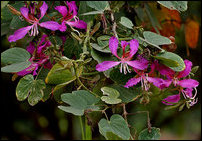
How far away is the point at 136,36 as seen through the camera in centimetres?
55

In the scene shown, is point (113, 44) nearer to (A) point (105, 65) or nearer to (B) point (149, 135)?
(A) point (105, 65)

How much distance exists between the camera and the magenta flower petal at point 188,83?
549 millimetres

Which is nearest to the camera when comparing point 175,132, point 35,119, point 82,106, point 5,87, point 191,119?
point 82,106

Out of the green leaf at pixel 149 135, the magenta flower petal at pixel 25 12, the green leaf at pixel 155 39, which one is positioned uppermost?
the magenta flower petal at pixel 25 12

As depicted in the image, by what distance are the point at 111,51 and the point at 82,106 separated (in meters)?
0.10

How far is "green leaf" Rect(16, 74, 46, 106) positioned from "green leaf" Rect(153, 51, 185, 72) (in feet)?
0.66

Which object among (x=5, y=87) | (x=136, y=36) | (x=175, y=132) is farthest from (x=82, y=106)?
(x=175, y=132)

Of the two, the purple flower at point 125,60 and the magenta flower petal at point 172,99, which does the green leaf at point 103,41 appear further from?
the magenta flower petal at point 172,99

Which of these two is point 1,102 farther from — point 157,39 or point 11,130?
point 157,39

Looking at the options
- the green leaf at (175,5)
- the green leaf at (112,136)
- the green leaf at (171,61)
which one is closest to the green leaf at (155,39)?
the green leaf at (171,61)

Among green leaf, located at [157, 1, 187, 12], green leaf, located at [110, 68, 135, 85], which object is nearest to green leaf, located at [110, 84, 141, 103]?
green leaf, located at [110, 68, 135, 85]

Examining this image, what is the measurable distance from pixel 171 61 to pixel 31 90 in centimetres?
24

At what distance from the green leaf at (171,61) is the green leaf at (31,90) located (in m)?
0.20

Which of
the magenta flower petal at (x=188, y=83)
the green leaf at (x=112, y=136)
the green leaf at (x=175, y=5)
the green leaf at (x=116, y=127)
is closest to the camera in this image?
the green leaf at (x=112, y=136)
